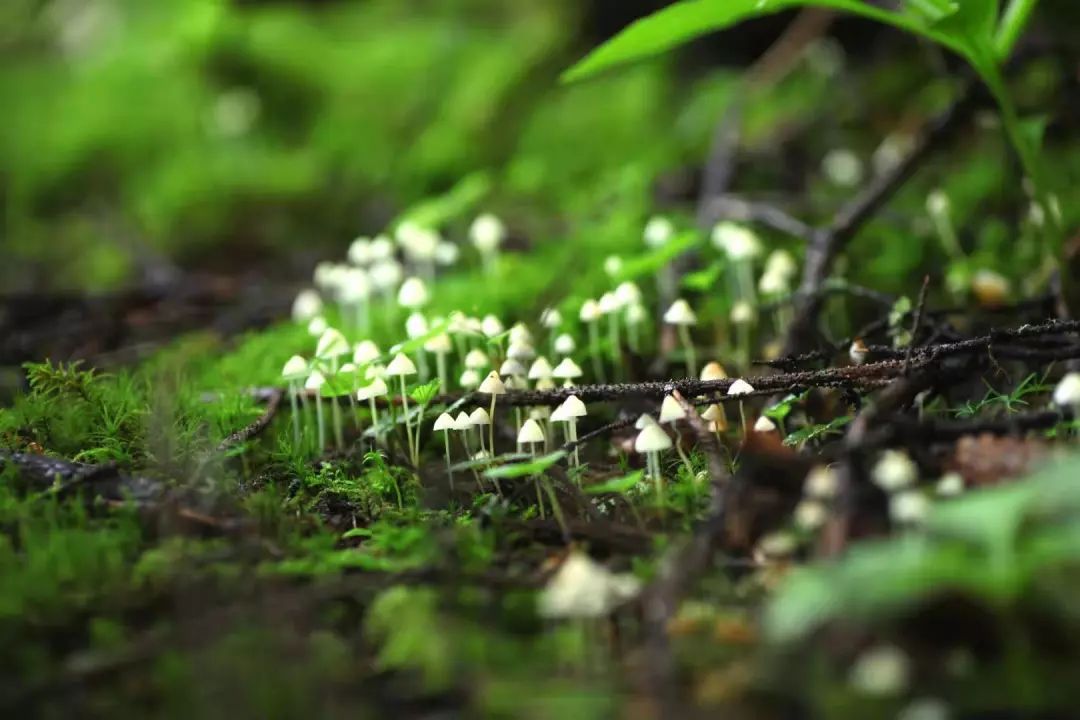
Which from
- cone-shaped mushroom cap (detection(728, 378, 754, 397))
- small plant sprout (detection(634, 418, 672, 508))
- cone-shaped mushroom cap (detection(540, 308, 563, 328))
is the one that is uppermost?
cone-shaped mushroom cap (detection(540, 308, 563, 328))

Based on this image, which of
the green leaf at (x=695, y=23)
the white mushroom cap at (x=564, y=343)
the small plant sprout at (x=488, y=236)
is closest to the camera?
the green leaf at (x=695, y=23)

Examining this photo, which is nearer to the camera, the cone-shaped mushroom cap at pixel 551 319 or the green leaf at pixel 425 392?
the green leaf at pixel 425 392

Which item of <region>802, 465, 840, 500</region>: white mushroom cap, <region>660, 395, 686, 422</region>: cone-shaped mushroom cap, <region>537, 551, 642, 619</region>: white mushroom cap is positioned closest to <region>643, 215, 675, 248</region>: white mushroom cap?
<region>660, 395, 686, 422</region>: cone-shaped mushroom cap

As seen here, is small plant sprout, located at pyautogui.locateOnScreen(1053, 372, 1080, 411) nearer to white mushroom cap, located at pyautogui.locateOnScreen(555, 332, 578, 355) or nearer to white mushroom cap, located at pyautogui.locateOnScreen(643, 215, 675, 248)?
white mushroom cap, located at pyautogui.locateOnScreen(555, 332, 578, 355)

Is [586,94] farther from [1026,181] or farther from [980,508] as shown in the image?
[980,508]

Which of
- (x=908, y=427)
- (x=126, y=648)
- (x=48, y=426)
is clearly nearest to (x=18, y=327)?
(x=48, y=426)

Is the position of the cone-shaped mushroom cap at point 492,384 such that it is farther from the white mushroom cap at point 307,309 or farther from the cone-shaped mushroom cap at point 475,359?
the white mushroom cap at point 307,309

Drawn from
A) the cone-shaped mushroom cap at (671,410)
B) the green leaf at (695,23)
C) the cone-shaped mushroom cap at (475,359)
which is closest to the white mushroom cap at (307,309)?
the cone-shaped mushroom cap at (475,359)
